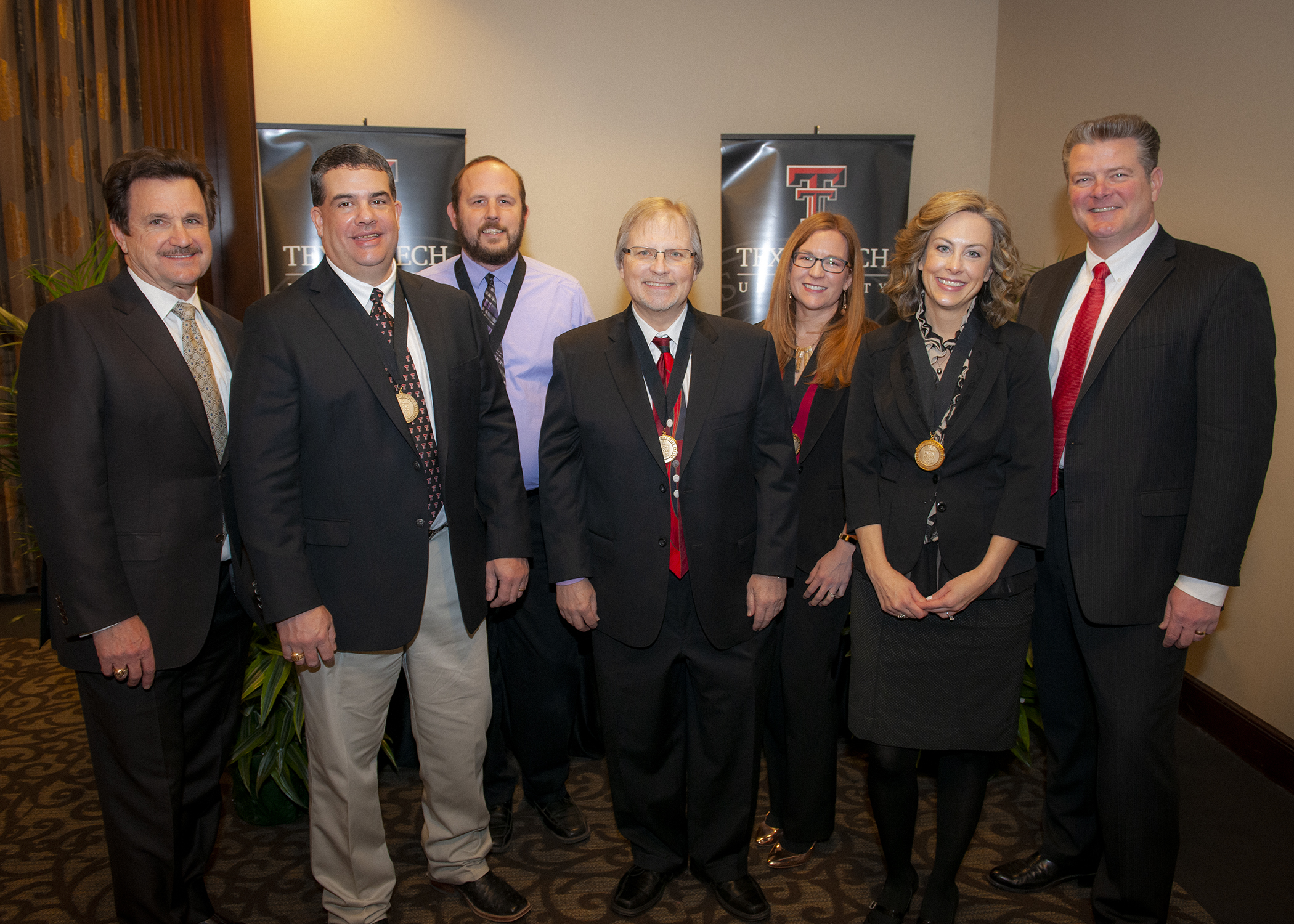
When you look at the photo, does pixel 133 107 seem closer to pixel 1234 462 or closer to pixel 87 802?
pixel 87 802

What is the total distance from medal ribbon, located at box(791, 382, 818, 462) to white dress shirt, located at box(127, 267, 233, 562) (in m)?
1.53

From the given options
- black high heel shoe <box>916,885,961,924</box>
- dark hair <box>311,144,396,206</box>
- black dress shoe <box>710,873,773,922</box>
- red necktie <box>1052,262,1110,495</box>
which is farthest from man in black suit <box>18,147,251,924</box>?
red necktie <box>1052,262,1110,495</box>

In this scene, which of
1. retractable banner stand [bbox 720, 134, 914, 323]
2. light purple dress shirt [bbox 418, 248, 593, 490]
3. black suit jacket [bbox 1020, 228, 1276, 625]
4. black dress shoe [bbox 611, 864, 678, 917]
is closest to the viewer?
black suit jacket [bbox 1020, 228, 1276, 625]

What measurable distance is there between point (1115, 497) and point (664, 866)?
158 centimetres

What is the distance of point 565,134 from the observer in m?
5.23

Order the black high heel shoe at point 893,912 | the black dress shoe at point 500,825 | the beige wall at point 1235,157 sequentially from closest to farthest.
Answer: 1. the black high heel shoe at point 893,912
2. the black dress shoe at point 500,825
3. the beige wall at point 1235,157

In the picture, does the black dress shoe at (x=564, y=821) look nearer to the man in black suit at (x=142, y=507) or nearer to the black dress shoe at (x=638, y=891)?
the black dress shoe at (x=638, y=891)

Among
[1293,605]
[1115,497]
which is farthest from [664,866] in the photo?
[1293,605]

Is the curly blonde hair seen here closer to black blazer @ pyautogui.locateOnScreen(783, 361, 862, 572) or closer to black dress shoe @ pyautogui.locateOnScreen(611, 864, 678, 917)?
black blazer @ pyautogui.locateOnScreen(783, 361, 862, 572)

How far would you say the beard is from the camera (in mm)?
2967

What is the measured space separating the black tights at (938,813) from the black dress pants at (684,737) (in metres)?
0.34

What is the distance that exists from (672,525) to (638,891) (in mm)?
1060

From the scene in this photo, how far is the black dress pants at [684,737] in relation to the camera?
2.31m

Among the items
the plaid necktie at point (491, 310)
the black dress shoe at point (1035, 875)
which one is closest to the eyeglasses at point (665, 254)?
the plaid necktie at point (491, 310)
